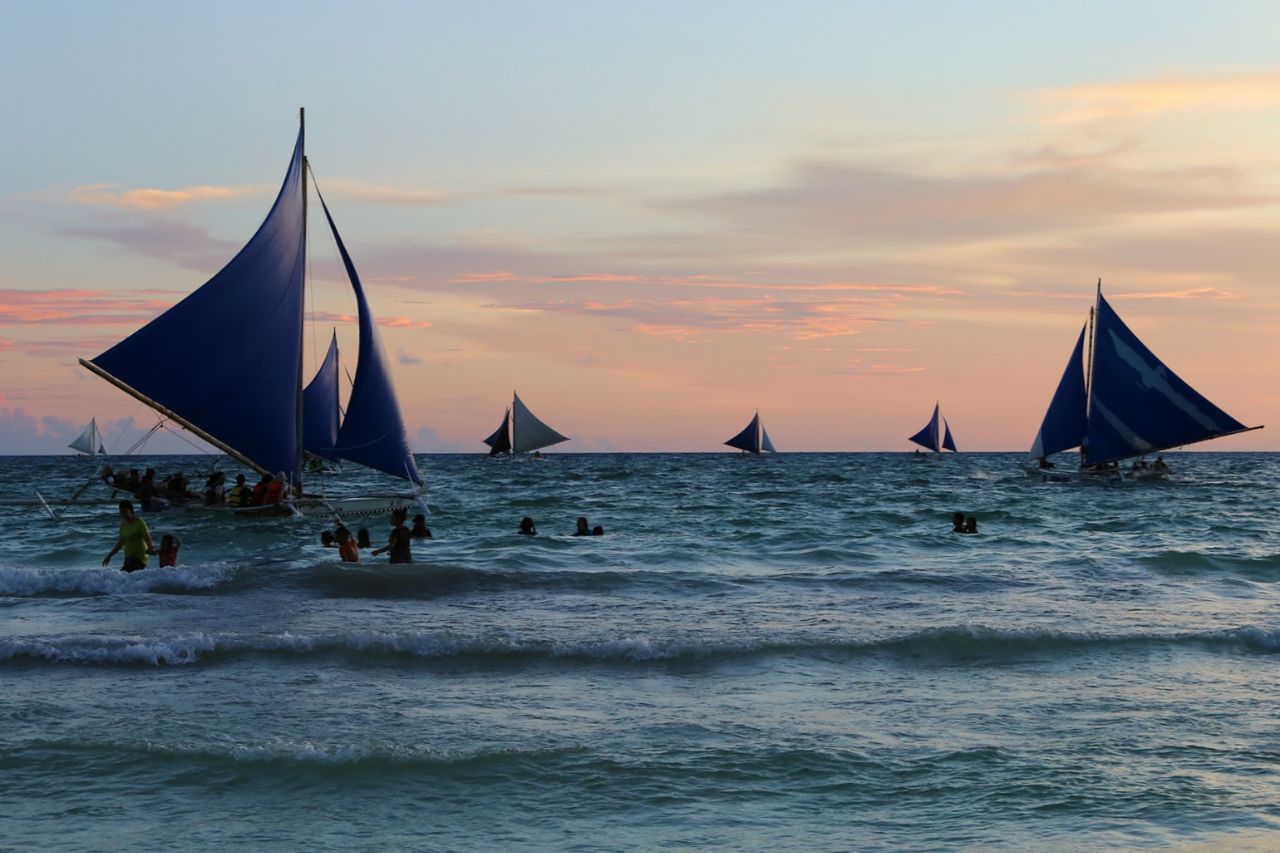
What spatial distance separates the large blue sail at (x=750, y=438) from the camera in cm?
15412

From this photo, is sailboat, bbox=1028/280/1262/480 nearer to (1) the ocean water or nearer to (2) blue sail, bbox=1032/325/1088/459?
(2) blue sail, bbox=1032/325/1088/459

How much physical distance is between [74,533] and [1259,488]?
2496 inches

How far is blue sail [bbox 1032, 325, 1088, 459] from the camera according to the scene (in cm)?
6569

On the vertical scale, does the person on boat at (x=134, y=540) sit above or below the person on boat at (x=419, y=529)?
above

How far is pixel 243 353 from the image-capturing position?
3419cm

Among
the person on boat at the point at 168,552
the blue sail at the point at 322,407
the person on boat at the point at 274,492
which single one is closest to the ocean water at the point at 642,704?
the person on boat at the point at 168,552

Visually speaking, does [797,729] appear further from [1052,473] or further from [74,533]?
[1052,473]

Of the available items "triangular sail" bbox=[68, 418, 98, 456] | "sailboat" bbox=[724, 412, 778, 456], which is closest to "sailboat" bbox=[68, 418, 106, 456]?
"triangular sail" bbox=[68, 418, 98, 456]

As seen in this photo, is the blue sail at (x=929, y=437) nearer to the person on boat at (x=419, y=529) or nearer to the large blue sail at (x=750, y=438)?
the large blue sail at (x=750, y=438)

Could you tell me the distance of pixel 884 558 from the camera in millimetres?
30641

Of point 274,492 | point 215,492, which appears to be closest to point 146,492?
point 215,492

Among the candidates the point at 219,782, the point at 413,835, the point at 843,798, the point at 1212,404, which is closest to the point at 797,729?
the point at 843,798

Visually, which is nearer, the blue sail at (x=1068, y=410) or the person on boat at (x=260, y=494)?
the person on boat at (x=260, y=494)

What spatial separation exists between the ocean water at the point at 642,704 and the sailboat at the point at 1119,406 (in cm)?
3541
